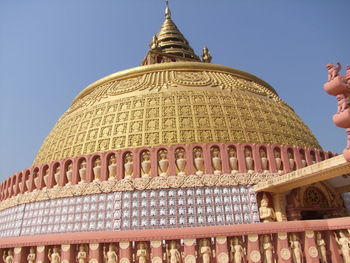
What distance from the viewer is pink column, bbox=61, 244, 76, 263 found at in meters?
6.61

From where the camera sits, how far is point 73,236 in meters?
6.68

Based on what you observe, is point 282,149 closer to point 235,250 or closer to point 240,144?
point 240,144

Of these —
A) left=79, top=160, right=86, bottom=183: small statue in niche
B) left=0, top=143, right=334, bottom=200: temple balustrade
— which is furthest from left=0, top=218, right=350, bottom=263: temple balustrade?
left=79, top=160, right=86, bottom=183: small statue in niche

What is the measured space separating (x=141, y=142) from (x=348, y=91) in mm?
8366

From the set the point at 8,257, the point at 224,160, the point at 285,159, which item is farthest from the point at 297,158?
the point at 8,257

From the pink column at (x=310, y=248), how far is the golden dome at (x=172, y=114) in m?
7.00

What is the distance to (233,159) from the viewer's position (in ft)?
40.7

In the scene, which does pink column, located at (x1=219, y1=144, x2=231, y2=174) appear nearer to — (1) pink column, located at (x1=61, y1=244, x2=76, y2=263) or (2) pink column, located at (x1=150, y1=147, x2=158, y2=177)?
(2) pink column, located at (x1=150, y1=147, x2=158, y2=177)

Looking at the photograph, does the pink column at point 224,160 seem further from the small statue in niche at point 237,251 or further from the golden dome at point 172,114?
the small statue in niche at point 237,251

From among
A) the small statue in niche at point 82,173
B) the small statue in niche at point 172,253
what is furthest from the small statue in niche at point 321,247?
the small statue in niche at point 82,173

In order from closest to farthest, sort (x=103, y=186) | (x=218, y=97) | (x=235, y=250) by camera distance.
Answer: (x=235, y=250), (x=103, y=186), (x=218, y=97)

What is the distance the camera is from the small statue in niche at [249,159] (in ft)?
40.8

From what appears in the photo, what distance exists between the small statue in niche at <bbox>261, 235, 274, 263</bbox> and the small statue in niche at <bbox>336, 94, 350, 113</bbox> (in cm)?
303

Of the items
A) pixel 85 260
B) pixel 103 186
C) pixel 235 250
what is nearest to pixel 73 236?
pixel 85 260
